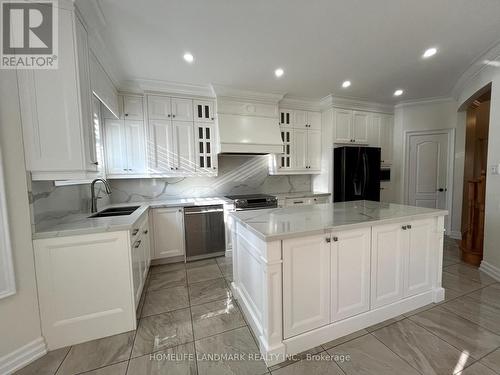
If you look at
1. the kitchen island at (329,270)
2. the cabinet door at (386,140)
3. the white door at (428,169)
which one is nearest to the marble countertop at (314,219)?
the kitchen island at (329,270)

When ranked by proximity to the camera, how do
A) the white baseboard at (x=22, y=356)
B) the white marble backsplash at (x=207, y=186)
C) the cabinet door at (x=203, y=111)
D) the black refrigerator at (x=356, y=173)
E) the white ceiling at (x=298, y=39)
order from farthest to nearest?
the black refrigerator at (x=356, y=173), the cabinet door at (x=203, y=111), the white marble backsplash at (x=207, y=186), the white ceiling at (x=298, y=39), the white baseboard at (x=22, y=356)

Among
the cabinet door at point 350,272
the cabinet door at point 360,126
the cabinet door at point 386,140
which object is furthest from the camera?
the cabinet door at point 386,140

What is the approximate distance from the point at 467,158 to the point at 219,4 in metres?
4.84

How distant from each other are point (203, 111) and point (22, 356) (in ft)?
10.2

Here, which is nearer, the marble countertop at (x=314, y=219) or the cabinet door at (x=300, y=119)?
the marble countertop at (x=314, y=219)

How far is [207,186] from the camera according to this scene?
367 cm

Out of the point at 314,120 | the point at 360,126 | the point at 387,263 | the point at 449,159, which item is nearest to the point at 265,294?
the point at 387,263

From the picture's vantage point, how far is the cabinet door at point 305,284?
1408mm


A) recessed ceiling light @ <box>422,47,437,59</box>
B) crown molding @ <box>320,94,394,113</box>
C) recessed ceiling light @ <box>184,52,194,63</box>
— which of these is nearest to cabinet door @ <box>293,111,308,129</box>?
crown molding @ <box>320,94,394,113</box>

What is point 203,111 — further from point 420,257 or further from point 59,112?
point 420,257

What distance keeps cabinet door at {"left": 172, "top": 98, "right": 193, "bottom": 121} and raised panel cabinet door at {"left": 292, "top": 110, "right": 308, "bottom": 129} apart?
1838mm

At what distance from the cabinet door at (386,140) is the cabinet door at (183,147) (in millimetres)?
3639

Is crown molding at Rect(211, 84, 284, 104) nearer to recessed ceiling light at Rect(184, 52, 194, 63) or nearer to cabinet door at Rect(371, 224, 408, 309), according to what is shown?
recessed ceiling light at Rect(184, 52, 194, 63)

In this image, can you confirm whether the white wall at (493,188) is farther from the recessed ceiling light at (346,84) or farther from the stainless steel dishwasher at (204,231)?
the stainless steel dishwasher at (204,231)
